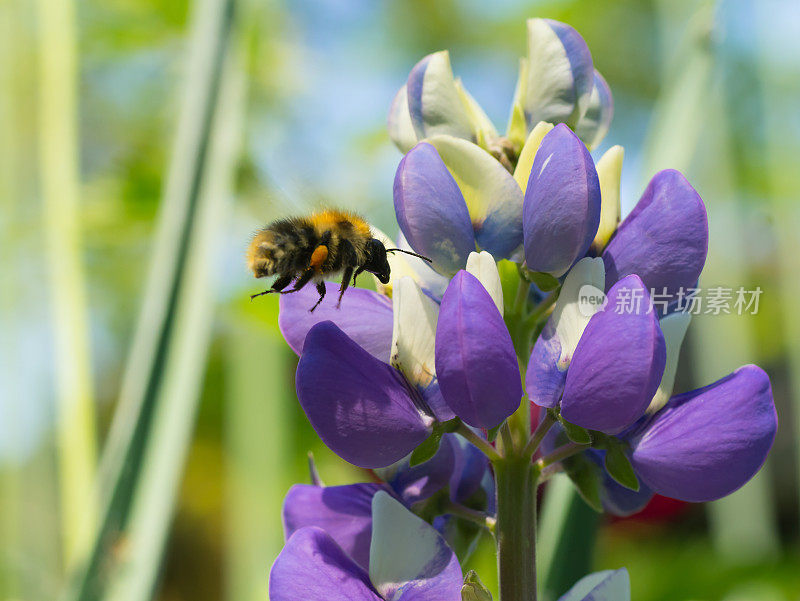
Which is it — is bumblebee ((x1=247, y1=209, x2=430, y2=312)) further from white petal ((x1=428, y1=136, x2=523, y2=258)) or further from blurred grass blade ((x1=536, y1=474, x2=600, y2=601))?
blurred grass blade ((x1=536, y1=474, x2=600, y2=601))

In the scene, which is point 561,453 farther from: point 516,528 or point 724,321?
point 724,321

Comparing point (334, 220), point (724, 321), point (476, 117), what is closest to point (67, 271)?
point (334, 220)

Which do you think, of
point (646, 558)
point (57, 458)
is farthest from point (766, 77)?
point (57, 458)

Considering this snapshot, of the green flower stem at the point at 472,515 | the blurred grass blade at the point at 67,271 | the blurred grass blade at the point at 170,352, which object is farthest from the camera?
the blurred grass blade at the point at 67,271

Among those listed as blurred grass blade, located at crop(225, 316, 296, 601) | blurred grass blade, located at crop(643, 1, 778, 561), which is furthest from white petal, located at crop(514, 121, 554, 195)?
blurred grass blade, located at crop(225, 316, 296, 601)

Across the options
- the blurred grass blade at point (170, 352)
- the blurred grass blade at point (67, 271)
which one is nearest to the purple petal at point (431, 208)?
the blurred grass blade at point (170, 352)

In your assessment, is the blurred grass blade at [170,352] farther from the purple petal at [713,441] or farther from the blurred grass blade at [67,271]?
the purple petal at [713,441]

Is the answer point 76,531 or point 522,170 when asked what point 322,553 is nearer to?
point 522,170
